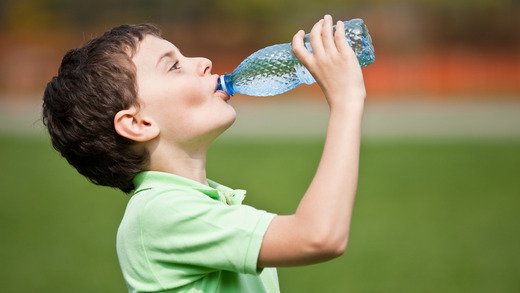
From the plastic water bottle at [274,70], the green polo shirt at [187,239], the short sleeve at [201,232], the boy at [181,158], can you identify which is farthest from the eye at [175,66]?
the short sleeve at [201,232]

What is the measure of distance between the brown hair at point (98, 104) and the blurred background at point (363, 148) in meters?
0.34

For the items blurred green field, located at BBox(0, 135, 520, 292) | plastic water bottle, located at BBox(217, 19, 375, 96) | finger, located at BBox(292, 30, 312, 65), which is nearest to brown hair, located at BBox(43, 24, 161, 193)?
plastic water bottle, located at BBox(217, 19, 375, 96)

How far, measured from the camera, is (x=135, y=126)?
123 inches

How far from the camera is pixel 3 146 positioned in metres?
16.8

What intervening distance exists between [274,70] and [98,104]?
→ 0.83m

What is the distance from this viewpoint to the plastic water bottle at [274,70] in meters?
3.43

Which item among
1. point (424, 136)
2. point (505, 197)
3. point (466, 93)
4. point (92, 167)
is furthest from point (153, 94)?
point (466, 93)

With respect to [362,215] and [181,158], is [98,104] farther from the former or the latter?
[362,215]

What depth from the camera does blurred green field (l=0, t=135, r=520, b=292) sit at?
800cm

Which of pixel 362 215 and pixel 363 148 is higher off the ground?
pixel 363 148

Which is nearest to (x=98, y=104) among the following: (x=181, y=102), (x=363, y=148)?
(x=181, y=102)

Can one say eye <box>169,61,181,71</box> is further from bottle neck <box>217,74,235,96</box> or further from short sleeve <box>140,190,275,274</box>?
short sleeve <box>140,190,275,274</box>

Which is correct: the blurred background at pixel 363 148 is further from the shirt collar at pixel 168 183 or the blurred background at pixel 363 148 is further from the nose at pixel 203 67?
the shirt collar at pixel 168 183

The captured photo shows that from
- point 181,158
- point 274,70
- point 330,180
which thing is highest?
point 274,70
